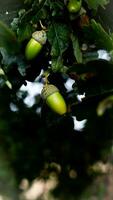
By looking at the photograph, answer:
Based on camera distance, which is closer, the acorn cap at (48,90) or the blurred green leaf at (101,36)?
the blurred green leaf at (101,36)

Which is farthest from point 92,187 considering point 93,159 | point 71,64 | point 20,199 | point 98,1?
point 98,1

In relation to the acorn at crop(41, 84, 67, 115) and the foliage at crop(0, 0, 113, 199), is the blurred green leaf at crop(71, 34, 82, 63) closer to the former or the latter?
the foliage at crop(0, 0, 113, 199)

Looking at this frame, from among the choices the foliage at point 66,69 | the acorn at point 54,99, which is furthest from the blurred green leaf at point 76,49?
the acorn at point 54,99

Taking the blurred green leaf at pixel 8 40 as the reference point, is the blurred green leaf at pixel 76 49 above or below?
below

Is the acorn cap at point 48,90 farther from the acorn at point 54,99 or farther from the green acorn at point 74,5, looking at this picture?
the green acorn at point 74,5

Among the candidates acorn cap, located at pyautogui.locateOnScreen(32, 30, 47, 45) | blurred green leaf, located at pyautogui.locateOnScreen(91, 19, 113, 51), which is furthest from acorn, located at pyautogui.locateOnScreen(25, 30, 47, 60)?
blurred green leaf, located at pyautogui.locateOnScreen(91, 19, 113, 51)

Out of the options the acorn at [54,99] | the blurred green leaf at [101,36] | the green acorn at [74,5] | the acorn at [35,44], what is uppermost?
the green acorn at [74,5]

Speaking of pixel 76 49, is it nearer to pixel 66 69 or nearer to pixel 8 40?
pixel 66 69
